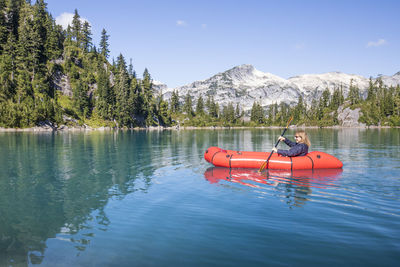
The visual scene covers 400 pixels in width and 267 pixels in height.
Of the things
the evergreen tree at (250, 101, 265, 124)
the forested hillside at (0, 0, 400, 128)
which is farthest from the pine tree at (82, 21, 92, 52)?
the evergreen tree at (250, 101, 265, 124)

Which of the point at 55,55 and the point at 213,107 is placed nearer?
the point at 55,55

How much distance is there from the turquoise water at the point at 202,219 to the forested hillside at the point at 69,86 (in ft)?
294

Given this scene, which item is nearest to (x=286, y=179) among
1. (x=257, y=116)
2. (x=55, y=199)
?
(x=55, y=199)

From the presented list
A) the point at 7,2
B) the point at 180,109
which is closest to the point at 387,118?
the point at 180,109

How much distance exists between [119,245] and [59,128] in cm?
10441

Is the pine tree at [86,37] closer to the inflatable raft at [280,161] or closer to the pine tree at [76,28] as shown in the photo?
the pine tree at [76,28]

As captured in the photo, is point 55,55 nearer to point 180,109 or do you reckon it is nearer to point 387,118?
point 180,109

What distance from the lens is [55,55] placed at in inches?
4990

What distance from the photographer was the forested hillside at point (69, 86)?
9800 centimetres

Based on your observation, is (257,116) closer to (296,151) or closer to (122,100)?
(122,100)

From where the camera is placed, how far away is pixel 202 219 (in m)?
9.82

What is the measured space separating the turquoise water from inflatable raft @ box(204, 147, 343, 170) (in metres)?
0.91

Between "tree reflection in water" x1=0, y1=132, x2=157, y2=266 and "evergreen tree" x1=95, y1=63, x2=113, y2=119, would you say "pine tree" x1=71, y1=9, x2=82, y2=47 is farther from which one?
"tree reflection in water" x1=0, y1=132, x2=157, y2=266

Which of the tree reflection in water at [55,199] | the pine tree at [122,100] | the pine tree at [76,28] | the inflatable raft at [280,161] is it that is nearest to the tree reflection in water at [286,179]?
the inflatable raft at [280,161]
